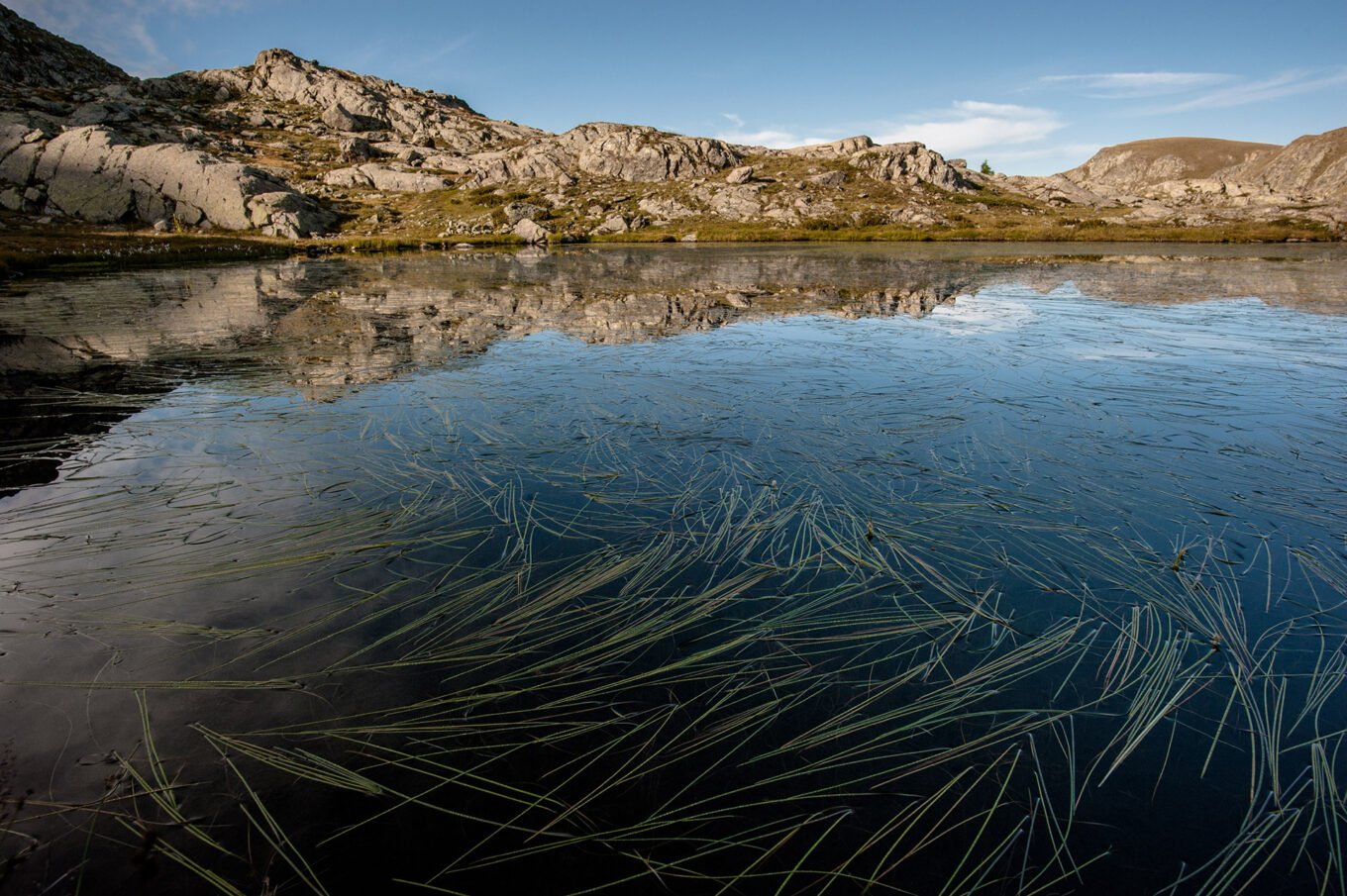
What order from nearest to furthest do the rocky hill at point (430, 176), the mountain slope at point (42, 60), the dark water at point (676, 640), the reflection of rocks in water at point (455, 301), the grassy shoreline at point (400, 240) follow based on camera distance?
the dark water at point (676, 640), the reflection of rocks in water at point (455, 301), the grassy shoreline at point (400, 240), the rocky hill at point (430, 176), the mountain slope at point (42, 60)

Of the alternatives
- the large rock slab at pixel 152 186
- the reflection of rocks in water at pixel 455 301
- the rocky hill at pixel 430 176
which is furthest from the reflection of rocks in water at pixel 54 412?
the large rock slab at pixel 152 186

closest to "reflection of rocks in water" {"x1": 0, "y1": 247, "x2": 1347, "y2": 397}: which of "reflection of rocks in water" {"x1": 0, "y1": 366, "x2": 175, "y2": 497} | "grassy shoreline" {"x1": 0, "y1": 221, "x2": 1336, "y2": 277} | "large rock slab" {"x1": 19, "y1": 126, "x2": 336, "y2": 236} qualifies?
"reflection of rocks in water" {"x1": 0, "y1": 366, "x2": 175, "y2": 497}

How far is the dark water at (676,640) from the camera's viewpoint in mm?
2738

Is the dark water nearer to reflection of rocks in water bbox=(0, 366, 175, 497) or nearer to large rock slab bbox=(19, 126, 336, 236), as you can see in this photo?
reflection of rocks in water bbox=(0, 366, 175, 497)

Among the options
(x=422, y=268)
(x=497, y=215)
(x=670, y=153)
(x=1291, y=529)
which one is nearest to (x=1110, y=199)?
(x=670, y=153)

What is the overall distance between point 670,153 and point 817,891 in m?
140

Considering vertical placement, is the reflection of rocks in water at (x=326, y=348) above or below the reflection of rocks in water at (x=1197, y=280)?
below

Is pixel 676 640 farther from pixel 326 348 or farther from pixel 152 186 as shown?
pixel 152 186

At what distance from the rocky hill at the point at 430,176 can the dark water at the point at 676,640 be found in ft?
247

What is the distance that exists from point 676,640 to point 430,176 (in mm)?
125725

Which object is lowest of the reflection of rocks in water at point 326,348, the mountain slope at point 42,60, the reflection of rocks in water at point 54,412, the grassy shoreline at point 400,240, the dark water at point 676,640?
the dark water at point 676,640

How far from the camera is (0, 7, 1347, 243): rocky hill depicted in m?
66.9

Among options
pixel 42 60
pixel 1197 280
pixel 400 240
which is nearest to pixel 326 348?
pixel 1197 280

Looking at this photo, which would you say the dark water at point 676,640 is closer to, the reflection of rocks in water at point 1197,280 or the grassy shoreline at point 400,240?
the reflection of rocks in water at point 1197,280
